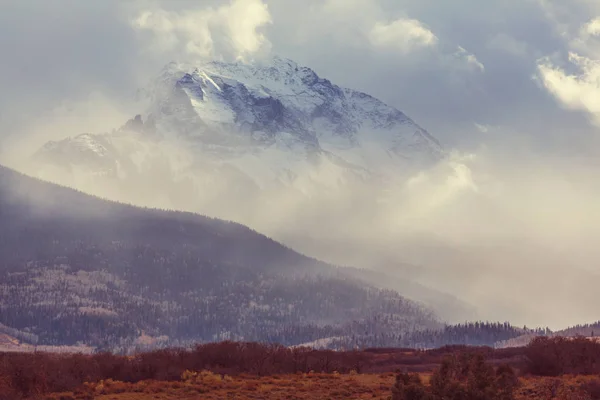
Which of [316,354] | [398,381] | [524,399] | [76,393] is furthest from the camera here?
[316,354]

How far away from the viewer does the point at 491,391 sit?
66.0 meters

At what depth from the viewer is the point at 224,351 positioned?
389ft

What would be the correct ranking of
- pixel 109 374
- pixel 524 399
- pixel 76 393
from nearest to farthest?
1. pixel 524 399
2. pixel 76 393
3. pixel 109 374

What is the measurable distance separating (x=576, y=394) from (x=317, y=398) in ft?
79.1

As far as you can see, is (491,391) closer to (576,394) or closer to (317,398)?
(576,394)

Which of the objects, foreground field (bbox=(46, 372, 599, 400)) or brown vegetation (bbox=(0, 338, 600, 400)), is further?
foreground field (bbox=(46, 372, 599, 400))

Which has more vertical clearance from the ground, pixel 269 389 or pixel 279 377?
pixel 279 377

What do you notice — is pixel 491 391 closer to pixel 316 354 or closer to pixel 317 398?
pixel 317 398

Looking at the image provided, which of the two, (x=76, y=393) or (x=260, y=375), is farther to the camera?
(x=260, y=375)

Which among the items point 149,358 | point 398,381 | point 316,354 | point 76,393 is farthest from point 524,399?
point 316,354

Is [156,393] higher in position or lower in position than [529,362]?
lower

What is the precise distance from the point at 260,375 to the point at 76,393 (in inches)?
999

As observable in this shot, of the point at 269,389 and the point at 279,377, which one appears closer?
the point at 269,389

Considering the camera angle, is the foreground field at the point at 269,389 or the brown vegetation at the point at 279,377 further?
the foreground field at the point at 269,389
